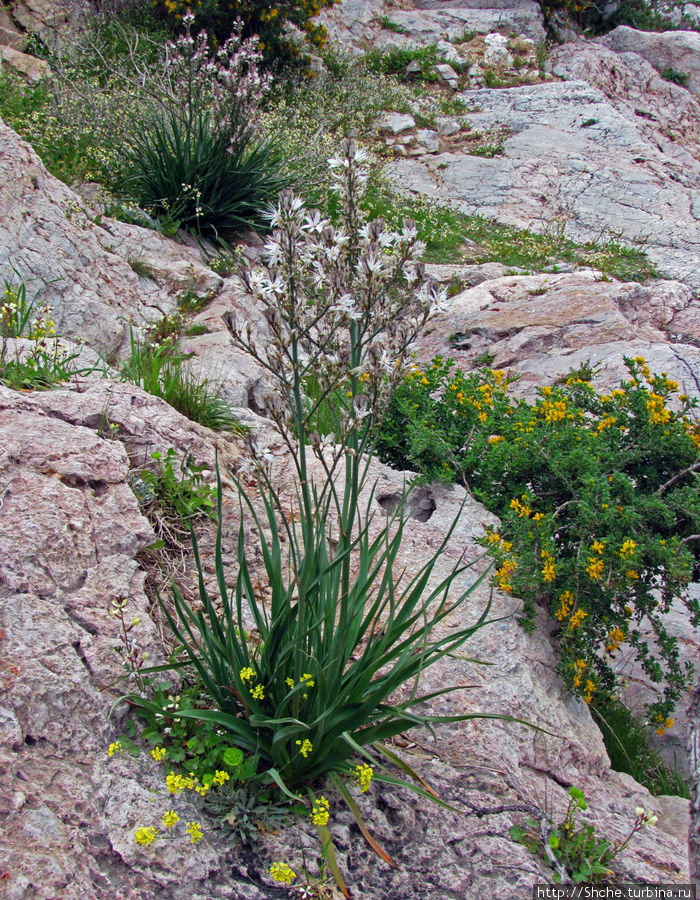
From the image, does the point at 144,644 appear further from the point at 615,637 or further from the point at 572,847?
the point at 615,637

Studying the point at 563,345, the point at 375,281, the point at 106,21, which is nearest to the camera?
the point at 375,281

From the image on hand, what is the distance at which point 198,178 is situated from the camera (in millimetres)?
6770

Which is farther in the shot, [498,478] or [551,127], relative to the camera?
[551,127]

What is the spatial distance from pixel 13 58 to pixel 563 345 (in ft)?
29.1

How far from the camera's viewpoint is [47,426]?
2.87 meters

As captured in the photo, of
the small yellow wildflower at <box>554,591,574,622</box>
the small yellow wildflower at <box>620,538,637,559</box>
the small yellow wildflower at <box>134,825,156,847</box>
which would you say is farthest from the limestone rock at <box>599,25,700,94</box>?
the small yellow wildflower at <box>134,825,156,847</box>

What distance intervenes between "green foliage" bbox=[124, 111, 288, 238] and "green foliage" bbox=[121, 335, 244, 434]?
9.89 feet

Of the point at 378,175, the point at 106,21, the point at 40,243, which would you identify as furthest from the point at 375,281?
the point at 106,21

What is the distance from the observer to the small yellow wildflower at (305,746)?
1.89m

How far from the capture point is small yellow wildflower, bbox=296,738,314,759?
6.20 ft

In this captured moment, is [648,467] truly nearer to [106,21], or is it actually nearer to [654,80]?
Result: [106,21]

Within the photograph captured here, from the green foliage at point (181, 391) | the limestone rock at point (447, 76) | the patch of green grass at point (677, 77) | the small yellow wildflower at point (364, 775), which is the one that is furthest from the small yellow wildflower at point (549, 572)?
the patch of green grass at point (677, 77)

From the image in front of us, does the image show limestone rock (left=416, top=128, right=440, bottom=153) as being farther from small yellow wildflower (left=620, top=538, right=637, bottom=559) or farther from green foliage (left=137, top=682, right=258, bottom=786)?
green foliage (left=137, top=682, right=258, bottom=786)

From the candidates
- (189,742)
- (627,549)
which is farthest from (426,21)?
(189,742)
